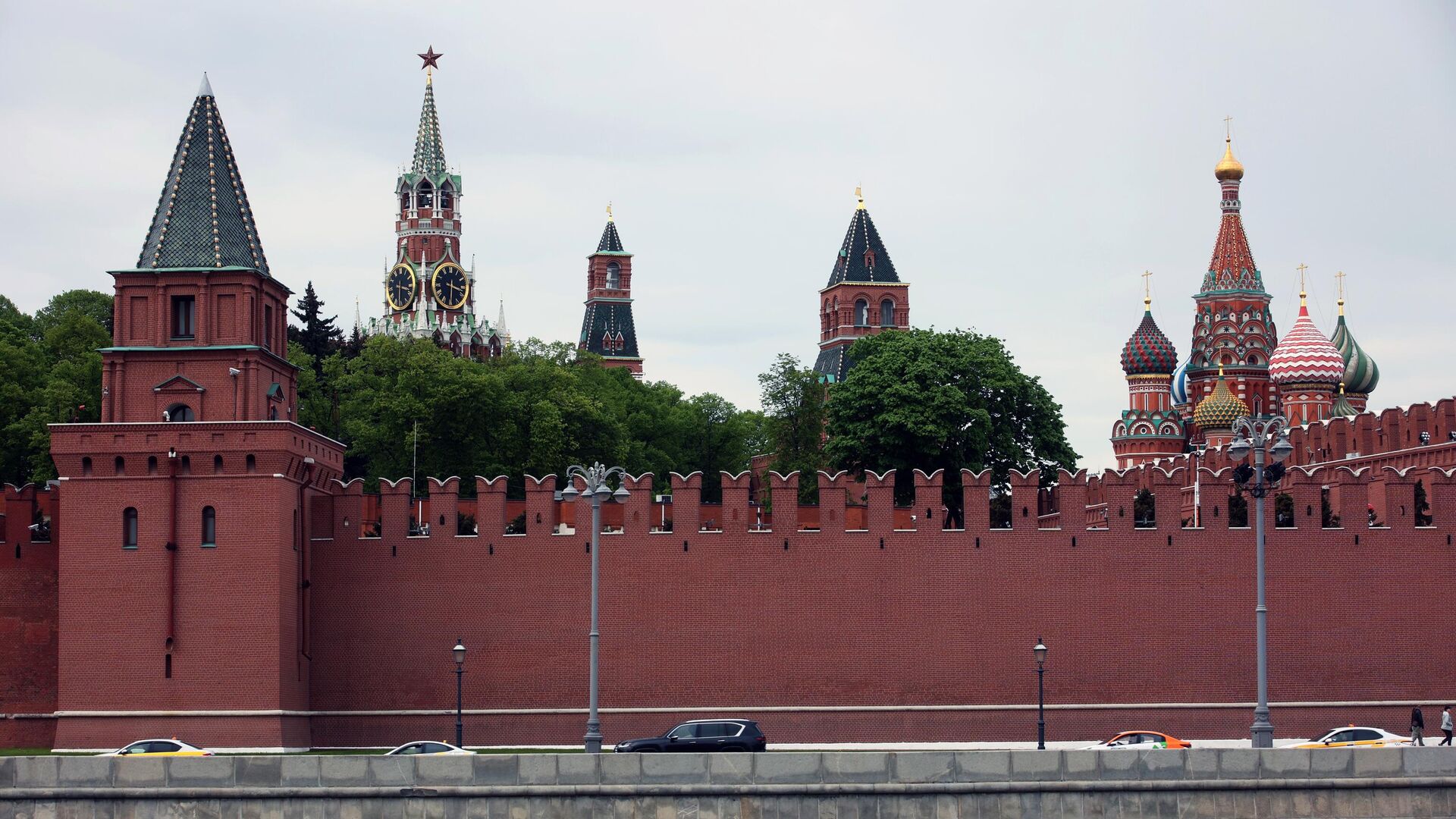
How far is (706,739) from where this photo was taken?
5281 centimetres

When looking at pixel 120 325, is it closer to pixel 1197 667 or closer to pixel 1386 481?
pixel 1197 667

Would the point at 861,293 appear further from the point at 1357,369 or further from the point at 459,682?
the point at 459,682

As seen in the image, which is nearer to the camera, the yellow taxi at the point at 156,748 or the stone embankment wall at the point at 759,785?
the stone embankment wall at the point at 759,785

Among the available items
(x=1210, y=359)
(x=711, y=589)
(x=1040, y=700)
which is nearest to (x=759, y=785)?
Answer: (x=1040, y=700)

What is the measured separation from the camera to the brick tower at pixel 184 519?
5606 centimetres

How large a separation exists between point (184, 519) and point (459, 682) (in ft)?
25.7

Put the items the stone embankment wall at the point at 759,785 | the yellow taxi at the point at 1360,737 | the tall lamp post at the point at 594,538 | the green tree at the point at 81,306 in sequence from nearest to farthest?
the stone embankment wall at the point at 759,785, the tall lamp post at the point at 594,538, the yellow taxi at the point at 1360,737, the green tree at the point at 81,306

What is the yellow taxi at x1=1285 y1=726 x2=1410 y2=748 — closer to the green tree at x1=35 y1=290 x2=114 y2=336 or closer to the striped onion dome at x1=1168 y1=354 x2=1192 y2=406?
the green tree at x1=35 y1=290 x2=114 y2=336

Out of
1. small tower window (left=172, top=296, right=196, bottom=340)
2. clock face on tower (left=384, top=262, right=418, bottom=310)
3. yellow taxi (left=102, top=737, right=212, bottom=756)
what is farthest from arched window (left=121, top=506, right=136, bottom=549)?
clock face on tower (left=384, top=262, right=418, bottom=310)

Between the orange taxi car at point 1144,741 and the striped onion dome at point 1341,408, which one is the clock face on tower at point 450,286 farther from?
the orange taxi car at point 1144,741

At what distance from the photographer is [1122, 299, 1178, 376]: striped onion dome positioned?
134m

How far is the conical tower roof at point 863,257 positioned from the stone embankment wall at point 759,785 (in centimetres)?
10194

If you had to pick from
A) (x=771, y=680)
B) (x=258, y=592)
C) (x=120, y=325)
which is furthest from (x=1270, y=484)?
(x=120, y=325)

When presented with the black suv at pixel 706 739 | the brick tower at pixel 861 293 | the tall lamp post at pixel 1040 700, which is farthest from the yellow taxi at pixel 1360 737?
the brick tower at pixel 861 293
